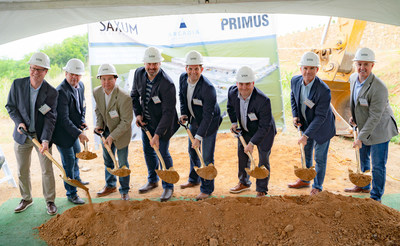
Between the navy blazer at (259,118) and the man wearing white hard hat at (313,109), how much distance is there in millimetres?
386

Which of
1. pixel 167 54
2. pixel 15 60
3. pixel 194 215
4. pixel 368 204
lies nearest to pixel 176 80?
pixel 167 54

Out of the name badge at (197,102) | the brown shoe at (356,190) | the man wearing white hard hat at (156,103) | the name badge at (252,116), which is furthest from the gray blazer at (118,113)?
the brown shoe at (356,190)

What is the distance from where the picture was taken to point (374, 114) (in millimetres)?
3973

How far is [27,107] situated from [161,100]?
1.52 m

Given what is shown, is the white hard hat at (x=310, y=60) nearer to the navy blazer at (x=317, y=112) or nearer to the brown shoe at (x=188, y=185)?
the navy blazer at (x=317, y=112)

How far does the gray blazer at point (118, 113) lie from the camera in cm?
419

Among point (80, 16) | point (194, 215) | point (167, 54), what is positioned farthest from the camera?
point (167, 54)

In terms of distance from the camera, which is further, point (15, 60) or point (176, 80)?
point (15, 60)

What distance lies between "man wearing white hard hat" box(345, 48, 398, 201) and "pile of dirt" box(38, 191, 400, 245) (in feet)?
2.11

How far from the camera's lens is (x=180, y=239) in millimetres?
3244

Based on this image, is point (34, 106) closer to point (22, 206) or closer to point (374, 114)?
point (22, 206)

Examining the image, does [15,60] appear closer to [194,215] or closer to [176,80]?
[176,80]

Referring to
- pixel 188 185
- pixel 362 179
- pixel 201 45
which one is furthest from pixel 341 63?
pixel 188 185

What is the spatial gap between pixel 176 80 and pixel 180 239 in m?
4.27
